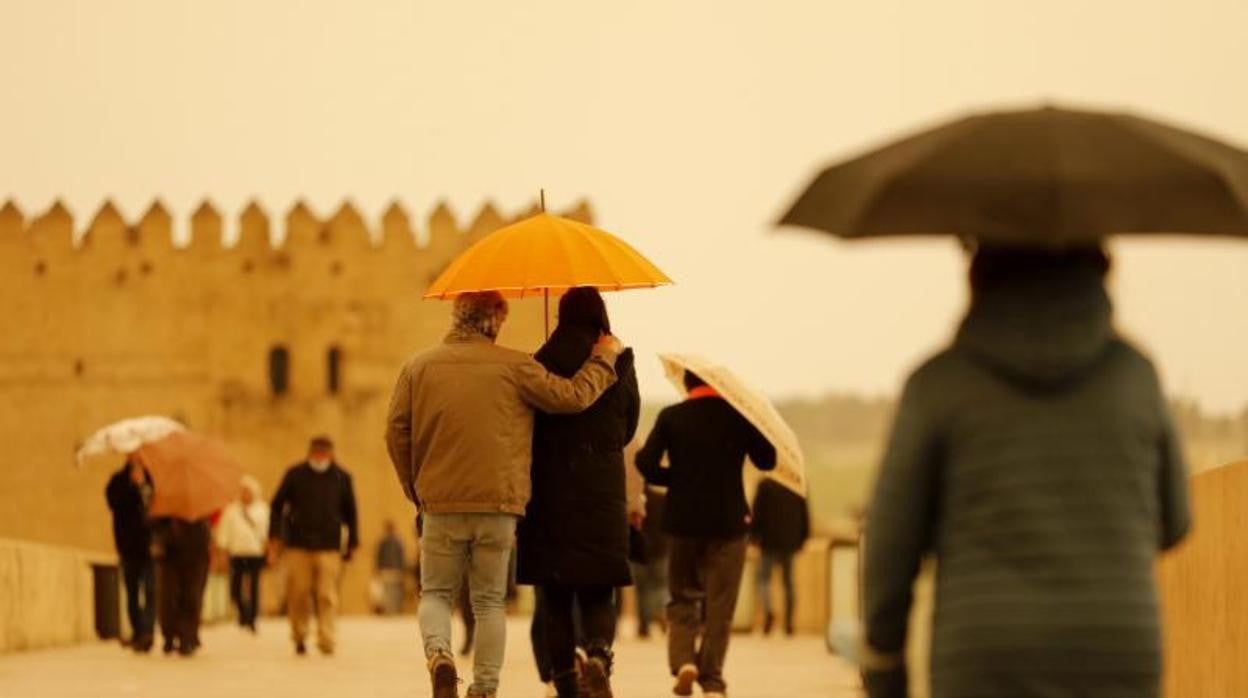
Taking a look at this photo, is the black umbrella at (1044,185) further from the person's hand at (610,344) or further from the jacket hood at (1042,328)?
the person's hand at (610,344)

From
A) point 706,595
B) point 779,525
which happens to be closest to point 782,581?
point 779,525

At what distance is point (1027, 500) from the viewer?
5043 mm

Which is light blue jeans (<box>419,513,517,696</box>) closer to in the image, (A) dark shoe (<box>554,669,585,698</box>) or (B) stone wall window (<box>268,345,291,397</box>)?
(A) dark shoe (<box>554,669,585,698</box>)

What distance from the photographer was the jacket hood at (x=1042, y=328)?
510 cm

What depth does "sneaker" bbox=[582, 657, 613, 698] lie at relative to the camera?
10000 mm

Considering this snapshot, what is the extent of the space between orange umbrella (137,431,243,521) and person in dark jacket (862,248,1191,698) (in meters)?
13.0

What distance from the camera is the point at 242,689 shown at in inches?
557

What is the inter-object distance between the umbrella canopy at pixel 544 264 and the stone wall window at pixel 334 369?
4152 centimetres

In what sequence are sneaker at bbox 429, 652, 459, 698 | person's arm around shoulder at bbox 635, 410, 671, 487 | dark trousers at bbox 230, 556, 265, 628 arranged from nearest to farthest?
sneaker at bbox 429, 652, 459, 698 → person's arm around shoulder at bbox 635, 410, 671, 487 → dark trousers at bbox 230, 556, 265, 628

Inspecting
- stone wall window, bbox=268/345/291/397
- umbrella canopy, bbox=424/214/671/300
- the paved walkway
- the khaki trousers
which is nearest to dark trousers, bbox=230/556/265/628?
the paved walkway

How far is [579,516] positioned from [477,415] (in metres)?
0.48

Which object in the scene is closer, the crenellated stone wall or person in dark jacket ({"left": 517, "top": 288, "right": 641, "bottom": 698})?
person in dark jacket ({"left": 517, "top": 288, "right": 641, "bottom": 698})

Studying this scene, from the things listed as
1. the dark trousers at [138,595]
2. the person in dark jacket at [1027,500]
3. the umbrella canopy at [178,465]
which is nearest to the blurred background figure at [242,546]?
the umbrella canopy at [178,465]

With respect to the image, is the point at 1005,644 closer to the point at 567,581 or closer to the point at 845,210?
the point at 845,210
